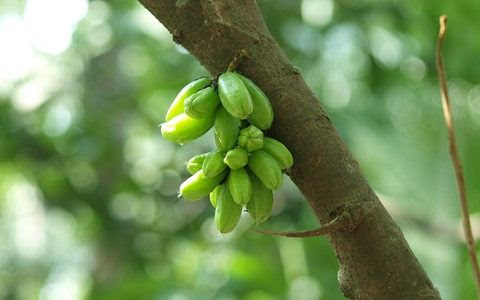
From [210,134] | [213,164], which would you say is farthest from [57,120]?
[213,164]

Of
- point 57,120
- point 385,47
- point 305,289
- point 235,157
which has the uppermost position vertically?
point 235,157

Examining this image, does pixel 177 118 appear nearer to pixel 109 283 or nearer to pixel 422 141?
pixel 109 283

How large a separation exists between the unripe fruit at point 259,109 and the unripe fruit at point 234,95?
15 mm

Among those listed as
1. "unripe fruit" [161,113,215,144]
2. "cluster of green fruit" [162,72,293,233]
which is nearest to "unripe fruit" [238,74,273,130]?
"cluster of green fruit" [162,72,293,233]

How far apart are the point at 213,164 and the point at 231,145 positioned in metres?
0.04

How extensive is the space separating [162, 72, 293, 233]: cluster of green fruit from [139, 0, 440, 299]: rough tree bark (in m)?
0.04

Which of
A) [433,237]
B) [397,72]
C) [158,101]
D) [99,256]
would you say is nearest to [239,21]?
[433,237]

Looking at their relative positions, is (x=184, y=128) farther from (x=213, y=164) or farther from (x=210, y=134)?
(x=210, y=134)

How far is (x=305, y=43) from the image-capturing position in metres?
4.64

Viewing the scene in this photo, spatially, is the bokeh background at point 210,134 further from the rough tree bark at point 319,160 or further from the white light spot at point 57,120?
the rough tree bark at point 319,160

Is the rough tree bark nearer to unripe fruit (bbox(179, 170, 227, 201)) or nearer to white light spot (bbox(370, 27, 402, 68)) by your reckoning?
unripe fruit (bbox(179, 170, 227, 201))

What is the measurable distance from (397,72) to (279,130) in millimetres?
3468

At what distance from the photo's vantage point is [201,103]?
54.7 inches

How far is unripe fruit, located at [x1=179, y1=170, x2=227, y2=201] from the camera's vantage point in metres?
1.42
